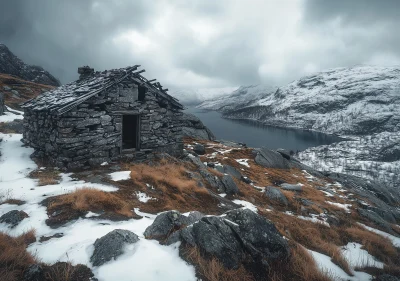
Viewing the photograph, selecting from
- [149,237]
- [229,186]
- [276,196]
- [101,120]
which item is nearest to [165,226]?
[149,237]

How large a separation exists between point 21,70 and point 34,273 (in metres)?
108

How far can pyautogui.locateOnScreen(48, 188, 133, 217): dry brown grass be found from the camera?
7070 millimetres

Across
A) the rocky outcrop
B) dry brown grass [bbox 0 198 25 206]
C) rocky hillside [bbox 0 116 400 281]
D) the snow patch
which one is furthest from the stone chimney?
the rocky outcrop

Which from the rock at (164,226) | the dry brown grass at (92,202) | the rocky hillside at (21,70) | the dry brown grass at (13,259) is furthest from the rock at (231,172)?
the rocky hillside at (21,70)

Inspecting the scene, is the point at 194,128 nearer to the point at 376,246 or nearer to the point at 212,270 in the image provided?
the point at 376,246

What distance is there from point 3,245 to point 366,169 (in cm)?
13283

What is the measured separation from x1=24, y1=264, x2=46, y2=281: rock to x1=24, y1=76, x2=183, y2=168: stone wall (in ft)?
27.5

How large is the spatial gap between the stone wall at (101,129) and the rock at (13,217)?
17.6ft

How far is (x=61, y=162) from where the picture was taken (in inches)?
453

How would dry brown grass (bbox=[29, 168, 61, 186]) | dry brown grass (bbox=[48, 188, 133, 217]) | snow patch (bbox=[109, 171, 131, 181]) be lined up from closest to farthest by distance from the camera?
dry brown grass (bbox=[48, 188, 133, 217]) → dry brown grass (bbox=[29, 168, 61, 186]) → snow patch (bbox=[109, 171, 131, 181])

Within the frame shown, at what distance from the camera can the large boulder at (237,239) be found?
4.97 meters

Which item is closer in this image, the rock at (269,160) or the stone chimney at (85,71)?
the stone chimney at (85,71)

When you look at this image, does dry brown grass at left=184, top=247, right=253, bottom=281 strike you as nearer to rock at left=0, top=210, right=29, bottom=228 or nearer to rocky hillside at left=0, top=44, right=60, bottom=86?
rock at left=0, top=210, right=29, bottom=228

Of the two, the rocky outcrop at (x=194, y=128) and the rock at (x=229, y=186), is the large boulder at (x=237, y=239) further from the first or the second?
the rocky outcrop at (x=194, y=128)
